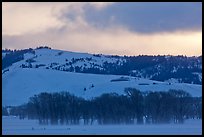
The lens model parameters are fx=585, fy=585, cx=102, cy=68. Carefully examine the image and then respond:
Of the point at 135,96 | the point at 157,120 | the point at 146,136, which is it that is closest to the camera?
the point at 146,136

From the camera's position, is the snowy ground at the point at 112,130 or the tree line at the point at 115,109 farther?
the tree line at the point at 115,109

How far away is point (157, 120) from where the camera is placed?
260 feet

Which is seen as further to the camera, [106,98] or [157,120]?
[106,98]

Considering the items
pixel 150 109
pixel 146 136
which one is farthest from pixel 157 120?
pixel 146 136

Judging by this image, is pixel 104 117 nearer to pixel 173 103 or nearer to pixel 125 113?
pixel 125 113

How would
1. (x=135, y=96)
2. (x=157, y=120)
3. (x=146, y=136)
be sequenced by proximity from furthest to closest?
(x=135, y=96) → (x=157, y=120) → (x=146, y=136)

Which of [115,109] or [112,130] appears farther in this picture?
[115,109]

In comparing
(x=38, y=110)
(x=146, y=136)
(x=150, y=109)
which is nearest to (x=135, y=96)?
(x=150, y=109)

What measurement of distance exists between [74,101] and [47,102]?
4132 millimetres

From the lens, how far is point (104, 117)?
80000 millimetres

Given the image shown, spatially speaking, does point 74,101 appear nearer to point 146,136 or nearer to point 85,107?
point 85,107

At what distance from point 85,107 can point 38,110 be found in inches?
277

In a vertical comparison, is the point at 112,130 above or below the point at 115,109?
above

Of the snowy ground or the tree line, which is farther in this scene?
the tree line
